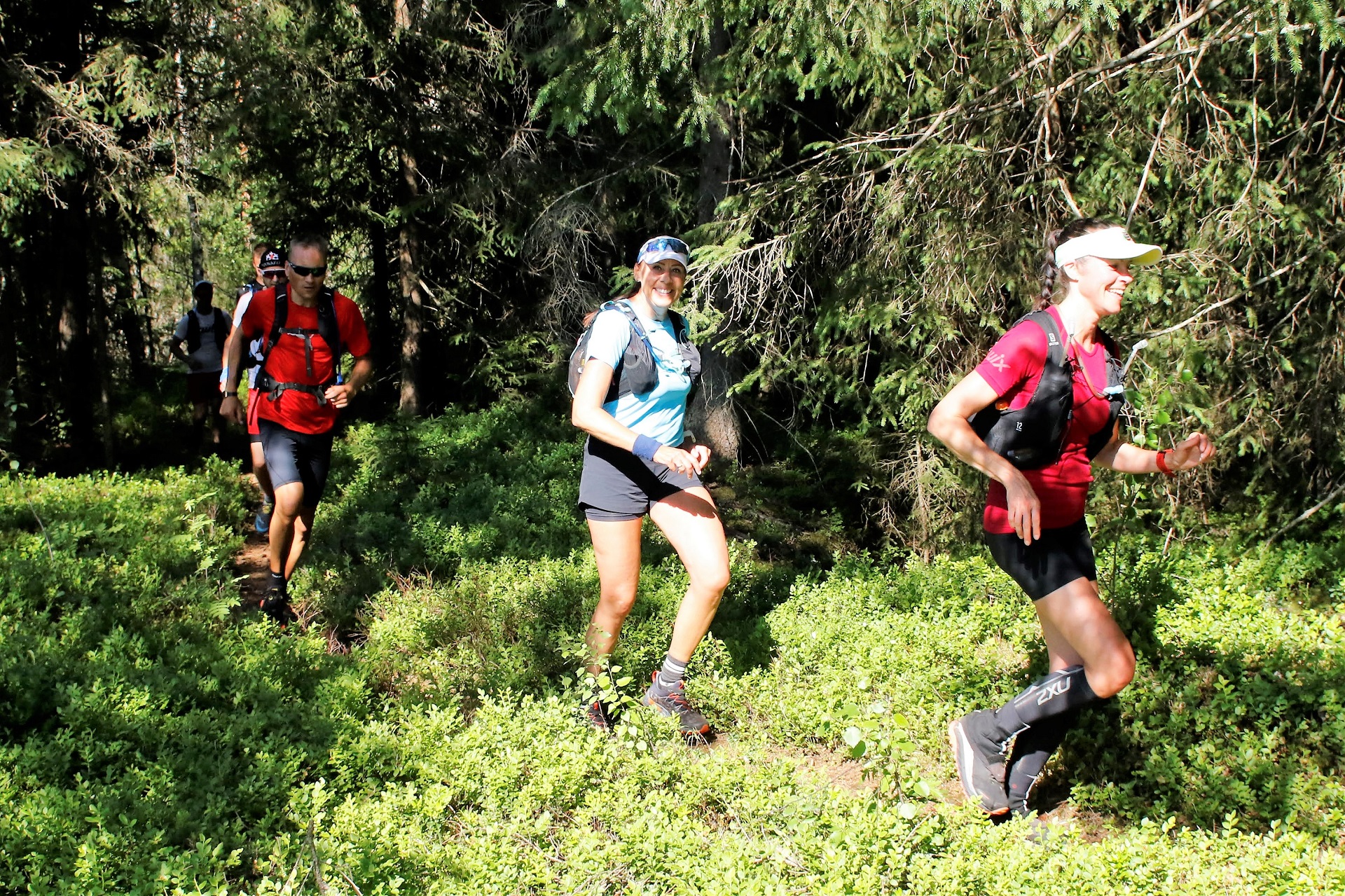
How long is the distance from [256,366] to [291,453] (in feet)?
2.03

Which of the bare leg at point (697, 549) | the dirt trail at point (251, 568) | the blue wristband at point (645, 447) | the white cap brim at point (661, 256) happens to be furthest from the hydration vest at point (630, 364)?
the dirt trail at point (251, 568)

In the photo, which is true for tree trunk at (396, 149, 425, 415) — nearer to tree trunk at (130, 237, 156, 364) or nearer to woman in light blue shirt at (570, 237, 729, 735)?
tree trunk at (130, 237, 156, 364)

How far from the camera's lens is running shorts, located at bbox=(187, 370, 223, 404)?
1144 cm

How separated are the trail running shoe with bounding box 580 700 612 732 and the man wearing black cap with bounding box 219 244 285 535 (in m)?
2.50

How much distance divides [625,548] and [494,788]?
3.86 feet

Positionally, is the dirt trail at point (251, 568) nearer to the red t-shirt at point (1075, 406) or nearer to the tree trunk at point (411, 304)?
the tree trunk at point (411, 304)

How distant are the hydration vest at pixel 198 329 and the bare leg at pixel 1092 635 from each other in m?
9.84

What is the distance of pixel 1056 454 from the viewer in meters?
3.92

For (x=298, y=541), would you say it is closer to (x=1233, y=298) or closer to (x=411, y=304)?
(x=1233, y=298)

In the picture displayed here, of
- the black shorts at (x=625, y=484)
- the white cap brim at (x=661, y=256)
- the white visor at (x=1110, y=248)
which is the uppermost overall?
the white cap brim at (x=661, y=256)

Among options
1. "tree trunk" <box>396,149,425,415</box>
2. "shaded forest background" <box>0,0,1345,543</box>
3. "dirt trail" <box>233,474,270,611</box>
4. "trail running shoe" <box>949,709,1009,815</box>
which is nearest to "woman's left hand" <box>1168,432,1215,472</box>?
"shaded forest background" <box>0,0,1345,543</box>

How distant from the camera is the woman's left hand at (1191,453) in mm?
3912

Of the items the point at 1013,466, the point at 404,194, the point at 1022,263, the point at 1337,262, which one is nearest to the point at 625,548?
the point at 1013,466

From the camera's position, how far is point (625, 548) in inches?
189
